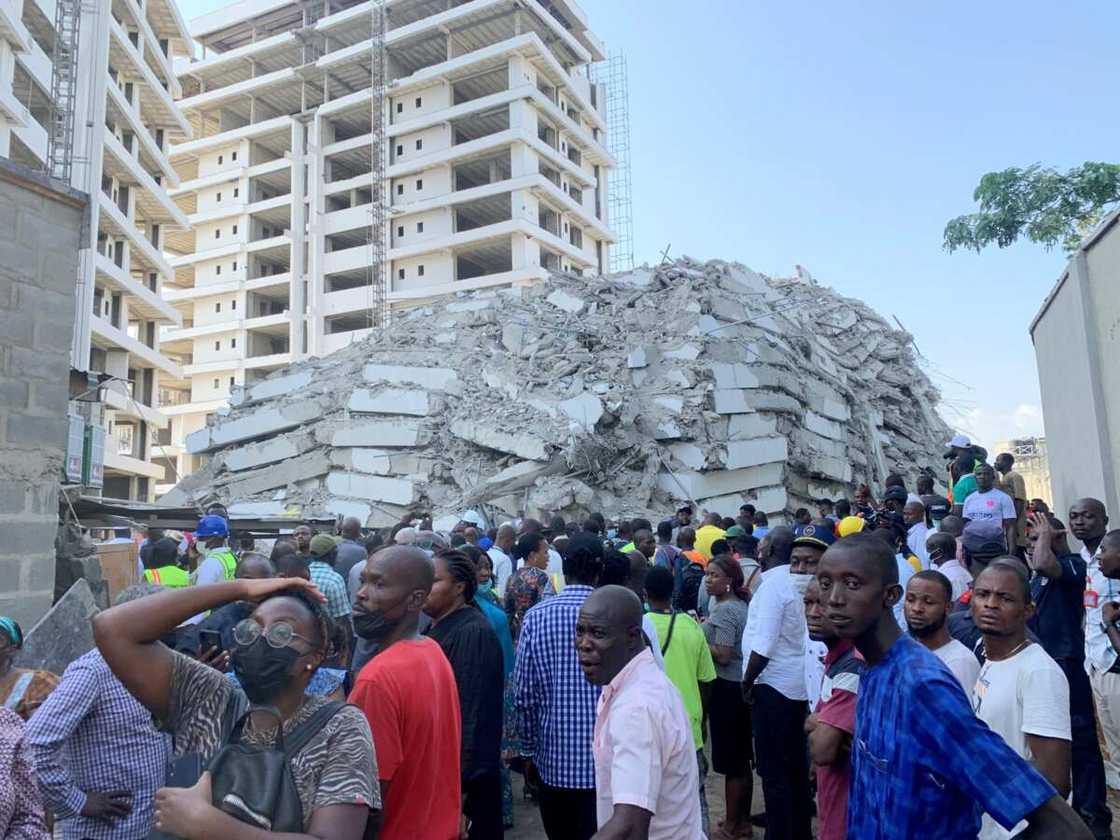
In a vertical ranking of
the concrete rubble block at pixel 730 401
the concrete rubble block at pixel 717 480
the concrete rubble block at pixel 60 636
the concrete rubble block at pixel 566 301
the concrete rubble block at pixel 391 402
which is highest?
the concrete rubble block at pixel 566 301

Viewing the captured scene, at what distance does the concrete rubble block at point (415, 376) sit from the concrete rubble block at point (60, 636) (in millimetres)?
13582

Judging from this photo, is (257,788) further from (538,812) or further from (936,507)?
(936,507)

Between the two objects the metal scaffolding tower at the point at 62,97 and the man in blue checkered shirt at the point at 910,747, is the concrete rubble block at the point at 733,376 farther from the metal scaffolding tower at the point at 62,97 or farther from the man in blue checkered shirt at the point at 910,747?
the man in blue checkered shirt at the point at 910,747

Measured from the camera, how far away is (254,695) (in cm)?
206

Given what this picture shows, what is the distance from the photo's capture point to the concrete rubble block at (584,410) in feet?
53.6

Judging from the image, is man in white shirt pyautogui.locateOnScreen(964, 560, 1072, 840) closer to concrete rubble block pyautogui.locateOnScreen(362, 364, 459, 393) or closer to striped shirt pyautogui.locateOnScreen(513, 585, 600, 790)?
striped shirt pyautogui.locateOnScreen(513, 585, 600, 790)

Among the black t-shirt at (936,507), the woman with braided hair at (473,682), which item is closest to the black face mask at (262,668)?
the woman with braided hair at (473,682)

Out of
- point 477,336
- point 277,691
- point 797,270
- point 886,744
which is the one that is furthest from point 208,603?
point 797,270

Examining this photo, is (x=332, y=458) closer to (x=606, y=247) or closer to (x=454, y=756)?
(x=454, y=756)

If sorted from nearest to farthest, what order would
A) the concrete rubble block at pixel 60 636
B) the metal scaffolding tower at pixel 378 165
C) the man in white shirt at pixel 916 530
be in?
the concrete rubble block at pixel 60 636, the man in white shirt at pixel 916 530, the metal scaffolding tower at pixel 378 165

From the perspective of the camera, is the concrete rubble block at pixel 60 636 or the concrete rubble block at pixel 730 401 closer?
the concrete rubble block at pixel 60 636

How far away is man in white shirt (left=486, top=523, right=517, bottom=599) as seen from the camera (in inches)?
314

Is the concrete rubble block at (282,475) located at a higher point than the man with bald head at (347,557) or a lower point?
higher

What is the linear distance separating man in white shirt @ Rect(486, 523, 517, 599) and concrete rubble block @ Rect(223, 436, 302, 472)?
1082cm
